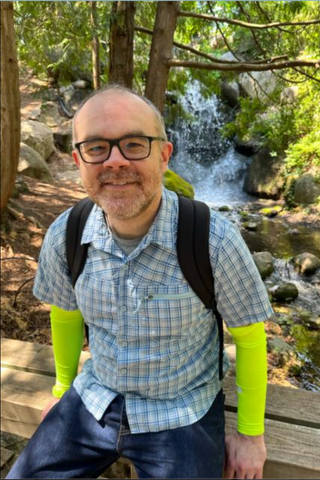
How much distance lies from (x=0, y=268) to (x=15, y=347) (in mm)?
2019

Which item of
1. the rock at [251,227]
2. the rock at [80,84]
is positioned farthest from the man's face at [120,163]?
the rock at [80,84]

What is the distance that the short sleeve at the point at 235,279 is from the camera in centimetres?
113

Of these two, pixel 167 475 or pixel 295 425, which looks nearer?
pixel 167 475

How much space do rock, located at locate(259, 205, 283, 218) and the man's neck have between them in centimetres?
799

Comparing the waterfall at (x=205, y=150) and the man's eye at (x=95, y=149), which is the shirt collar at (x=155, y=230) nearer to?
the man's eye at (x=95, y=149)

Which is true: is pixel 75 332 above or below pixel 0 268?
above

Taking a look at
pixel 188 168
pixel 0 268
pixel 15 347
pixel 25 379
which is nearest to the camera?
pixel 25 379

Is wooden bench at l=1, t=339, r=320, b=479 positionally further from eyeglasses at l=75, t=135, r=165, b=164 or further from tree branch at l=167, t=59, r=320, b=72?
tree branch at l=167, t=59, r=320, b=72

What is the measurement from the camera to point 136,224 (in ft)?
4.07

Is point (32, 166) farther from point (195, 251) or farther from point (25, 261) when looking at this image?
point (195, 251)

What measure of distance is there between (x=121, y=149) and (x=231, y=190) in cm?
1056

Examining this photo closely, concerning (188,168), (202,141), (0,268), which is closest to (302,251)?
(0,268)

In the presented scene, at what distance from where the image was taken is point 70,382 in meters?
1.54

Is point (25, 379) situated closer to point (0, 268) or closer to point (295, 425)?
point (295, 425)
